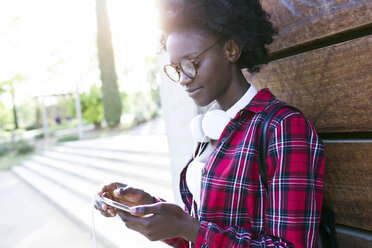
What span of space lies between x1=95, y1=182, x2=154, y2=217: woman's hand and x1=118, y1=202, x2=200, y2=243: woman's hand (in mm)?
83

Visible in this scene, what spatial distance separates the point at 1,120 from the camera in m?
35.3

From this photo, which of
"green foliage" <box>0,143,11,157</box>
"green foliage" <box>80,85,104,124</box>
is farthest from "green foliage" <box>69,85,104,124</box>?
"green foliage" <box>0,143,11,157</box>

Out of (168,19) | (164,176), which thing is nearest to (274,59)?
(168,19)

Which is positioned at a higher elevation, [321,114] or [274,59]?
[274,59]

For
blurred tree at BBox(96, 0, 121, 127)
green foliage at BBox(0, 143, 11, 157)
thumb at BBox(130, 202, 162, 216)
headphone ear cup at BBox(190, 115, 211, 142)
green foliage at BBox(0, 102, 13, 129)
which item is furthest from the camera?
green foliage at BBox(0, 102, 13, 129)

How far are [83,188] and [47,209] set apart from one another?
0.87 meters

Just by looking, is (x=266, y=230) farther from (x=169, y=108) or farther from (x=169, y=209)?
(x=169, y=108)

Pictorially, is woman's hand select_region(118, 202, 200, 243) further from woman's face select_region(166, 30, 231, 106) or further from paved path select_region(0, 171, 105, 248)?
paved path select_region(0, 171, 105, 248)

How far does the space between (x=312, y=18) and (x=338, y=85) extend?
0.31 meters

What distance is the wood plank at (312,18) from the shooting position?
1.16 meters

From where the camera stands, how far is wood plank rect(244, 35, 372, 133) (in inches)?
47.1

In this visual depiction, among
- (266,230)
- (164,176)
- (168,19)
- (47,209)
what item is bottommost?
(47,209)

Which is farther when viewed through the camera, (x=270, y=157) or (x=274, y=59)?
(x=274, y=59)

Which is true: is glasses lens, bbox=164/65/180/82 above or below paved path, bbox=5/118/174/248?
above
